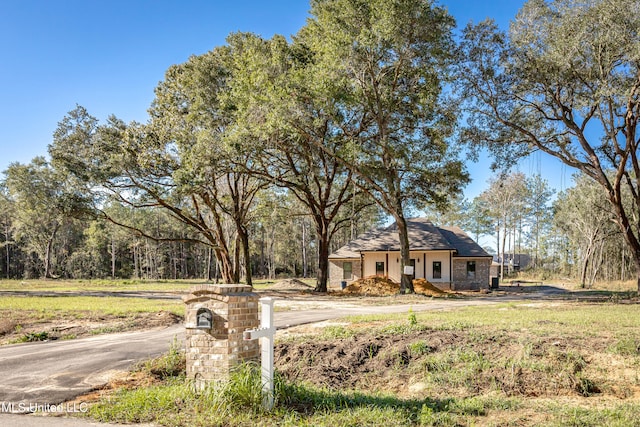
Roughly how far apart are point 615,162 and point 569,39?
9.03 m

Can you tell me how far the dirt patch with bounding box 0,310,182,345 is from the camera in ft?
34.8

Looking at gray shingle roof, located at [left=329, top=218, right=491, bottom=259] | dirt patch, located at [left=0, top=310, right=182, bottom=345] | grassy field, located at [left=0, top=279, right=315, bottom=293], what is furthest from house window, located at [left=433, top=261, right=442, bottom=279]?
dirt patch, located at [left=0, top=310, right=182, bottom=345]

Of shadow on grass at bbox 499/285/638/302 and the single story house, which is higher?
the single story house

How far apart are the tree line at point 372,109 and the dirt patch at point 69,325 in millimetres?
10067

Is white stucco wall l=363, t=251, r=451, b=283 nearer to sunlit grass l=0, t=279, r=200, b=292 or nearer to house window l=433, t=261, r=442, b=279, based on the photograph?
house window l=433, t=261, r=442, b=279

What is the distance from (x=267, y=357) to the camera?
5.13 meters

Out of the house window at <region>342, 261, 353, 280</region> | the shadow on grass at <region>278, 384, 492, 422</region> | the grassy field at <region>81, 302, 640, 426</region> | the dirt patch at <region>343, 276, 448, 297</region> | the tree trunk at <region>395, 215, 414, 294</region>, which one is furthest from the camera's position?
the house window at <region>342, 261, 353, 280</region>

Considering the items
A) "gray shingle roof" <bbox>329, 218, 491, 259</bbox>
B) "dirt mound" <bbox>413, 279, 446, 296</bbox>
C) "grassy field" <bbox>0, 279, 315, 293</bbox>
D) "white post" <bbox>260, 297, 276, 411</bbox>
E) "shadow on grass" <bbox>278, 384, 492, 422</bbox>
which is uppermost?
"gray shingle roof" <bbox>329, 218, 491, 259</bbox>

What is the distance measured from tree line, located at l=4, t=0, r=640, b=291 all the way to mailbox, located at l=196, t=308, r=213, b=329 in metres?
15.2

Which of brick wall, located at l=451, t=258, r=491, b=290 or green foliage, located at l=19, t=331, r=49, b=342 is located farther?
brick wall, located at l=451, t=258, r=491, b=290

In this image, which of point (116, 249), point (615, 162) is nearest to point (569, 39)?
point (615, 162)

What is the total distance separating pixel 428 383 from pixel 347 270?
95.9 feet

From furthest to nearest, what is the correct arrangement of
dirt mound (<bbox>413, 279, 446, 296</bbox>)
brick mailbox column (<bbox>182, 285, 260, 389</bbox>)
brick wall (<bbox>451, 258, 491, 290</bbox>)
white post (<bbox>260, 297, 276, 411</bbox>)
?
brick wall (<bbox>451, 258, 491, 290</bbox>) → dirt mound (<bbox>413, 279, 446, 296</bbox>) → brick mailbox column (<bbox>182, 285, 260, 389</bbox>) → white post (<bbox>260, 297, 276, 411</bbox>)

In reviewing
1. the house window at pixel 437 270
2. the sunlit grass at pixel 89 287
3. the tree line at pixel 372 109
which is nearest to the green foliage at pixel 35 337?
the tree line at pixel 372 109
